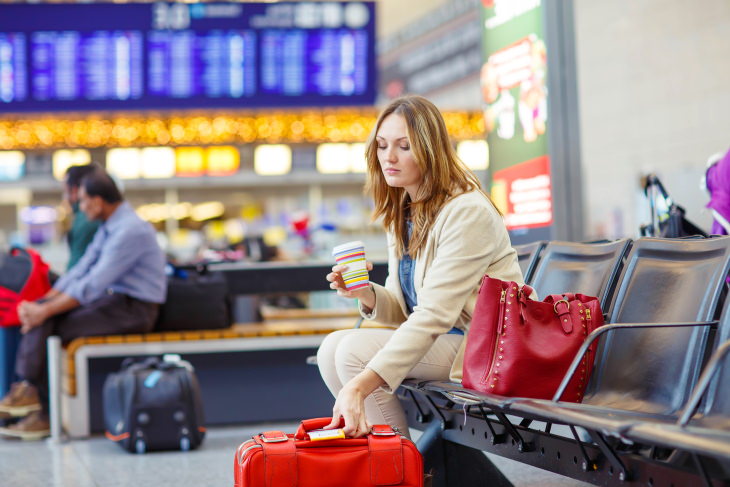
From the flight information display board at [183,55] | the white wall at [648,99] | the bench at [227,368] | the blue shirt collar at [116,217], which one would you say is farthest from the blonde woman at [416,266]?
the flight information display board at [183,55]

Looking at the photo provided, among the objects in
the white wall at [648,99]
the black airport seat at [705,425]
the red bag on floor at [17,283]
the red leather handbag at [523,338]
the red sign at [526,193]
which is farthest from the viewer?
A: the white wall at [648,99]

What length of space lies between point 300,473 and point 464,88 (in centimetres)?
1178

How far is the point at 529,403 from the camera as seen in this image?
2350 millimetres

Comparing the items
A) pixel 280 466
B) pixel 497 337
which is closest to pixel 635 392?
pixel 497 337

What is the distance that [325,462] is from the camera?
2.60 meters

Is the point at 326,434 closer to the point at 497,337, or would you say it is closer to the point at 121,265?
the point at 497,337

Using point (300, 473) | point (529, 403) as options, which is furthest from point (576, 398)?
point (300, 473)

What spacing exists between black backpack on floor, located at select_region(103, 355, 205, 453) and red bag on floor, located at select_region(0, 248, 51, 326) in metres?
1.04

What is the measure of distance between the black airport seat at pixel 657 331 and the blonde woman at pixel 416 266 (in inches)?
14.3

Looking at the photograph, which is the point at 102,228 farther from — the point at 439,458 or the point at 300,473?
the point at 300,473

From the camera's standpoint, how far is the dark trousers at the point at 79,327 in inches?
214

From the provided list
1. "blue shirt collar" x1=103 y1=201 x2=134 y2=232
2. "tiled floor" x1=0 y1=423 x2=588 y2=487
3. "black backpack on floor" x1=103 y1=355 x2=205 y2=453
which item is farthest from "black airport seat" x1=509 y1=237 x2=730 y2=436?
"blue shirt collar" x1=103 y1=201 x2=134 y2=232

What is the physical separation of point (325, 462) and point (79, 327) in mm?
3269

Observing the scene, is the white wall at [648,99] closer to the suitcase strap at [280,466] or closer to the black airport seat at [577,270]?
the black airport seat at [577,270]
